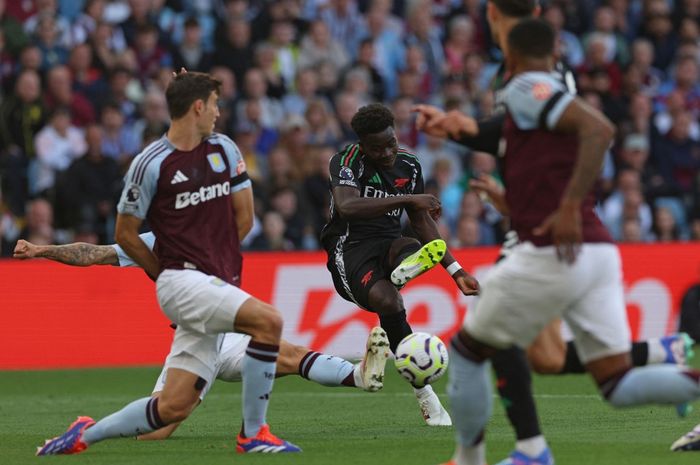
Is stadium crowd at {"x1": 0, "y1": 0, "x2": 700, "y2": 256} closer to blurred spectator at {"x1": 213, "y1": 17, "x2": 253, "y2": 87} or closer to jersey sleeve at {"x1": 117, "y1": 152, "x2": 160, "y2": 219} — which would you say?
blurred spectator at {"x1": 213, "y1": 17, "x2": 253, "y2": 87}

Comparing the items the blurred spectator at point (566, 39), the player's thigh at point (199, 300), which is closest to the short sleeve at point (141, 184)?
the player's thigh at point (199, 300)

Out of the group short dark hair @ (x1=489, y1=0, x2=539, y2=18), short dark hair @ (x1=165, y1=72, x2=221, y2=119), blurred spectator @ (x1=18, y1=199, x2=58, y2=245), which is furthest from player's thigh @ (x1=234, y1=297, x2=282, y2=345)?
blurred spectator @ (x1=18, y1=199, x2=58, y2=245)

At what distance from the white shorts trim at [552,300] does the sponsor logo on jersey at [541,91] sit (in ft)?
2.30

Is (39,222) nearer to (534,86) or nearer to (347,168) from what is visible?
(347,168)

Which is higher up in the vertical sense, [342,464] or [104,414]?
[342,464]

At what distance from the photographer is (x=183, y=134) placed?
846 cm

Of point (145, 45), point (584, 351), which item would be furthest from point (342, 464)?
point (145, 45)

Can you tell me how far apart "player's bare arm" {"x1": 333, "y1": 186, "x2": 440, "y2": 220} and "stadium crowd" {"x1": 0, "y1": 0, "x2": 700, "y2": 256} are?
7.31 m

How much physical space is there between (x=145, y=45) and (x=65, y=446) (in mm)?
11381

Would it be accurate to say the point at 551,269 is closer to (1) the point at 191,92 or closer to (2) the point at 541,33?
(2) the point at 541,33

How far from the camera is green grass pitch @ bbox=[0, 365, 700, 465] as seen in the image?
8.14m

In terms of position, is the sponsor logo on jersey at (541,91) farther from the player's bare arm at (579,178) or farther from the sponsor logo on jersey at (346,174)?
the sponsor logo on jersey at (346,174)

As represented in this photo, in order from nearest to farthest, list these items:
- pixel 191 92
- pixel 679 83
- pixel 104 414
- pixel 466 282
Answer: pixel 191 92, pixel 466 282, pixel 104 414, pixel 679 83

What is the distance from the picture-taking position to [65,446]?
8.42 meters
